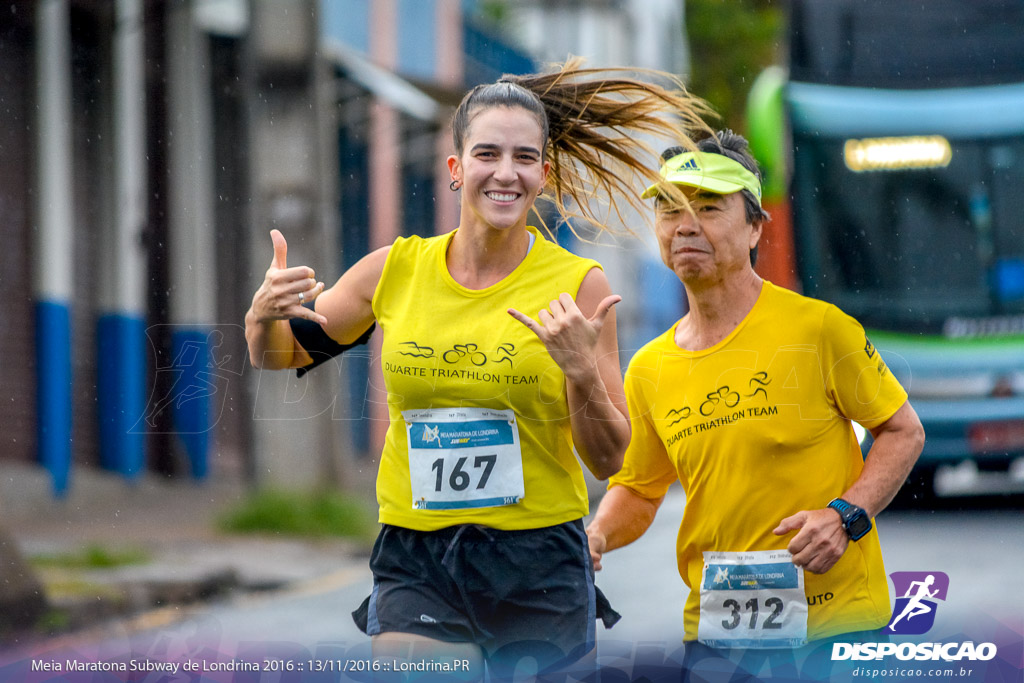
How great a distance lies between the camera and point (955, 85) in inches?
215

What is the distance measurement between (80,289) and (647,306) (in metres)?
5.83

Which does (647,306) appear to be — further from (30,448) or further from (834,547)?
(30,448)

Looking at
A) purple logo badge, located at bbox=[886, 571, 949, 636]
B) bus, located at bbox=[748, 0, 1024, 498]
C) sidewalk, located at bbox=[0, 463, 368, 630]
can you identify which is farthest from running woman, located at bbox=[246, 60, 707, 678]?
sidewalk, located at bbox=[0, 463, 368, 630]

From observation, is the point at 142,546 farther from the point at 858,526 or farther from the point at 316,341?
the point at 858,526

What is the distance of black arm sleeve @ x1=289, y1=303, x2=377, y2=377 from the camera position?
324 cm

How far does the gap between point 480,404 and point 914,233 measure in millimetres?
2877

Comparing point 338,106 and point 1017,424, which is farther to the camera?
point 338,106

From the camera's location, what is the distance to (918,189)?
6023mm

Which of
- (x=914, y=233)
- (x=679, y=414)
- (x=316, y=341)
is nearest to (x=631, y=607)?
(x=914, y=233)

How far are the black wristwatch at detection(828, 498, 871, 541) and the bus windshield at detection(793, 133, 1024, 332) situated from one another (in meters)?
1.57

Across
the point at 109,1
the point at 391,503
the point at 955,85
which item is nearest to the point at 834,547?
the point at 391,503

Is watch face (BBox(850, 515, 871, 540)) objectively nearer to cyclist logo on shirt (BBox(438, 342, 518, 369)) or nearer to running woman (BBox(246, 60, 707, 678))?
running woman (BBox(246, 60, 707, 678))

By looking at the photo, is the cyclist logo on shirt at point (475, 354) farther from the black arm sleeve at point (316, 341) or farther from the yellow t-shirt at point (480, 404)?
the black arm sleeve at point (316, 341)

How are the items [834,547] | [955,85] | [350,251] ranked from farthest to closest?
[350,251]
[955,85]
[834,547]
